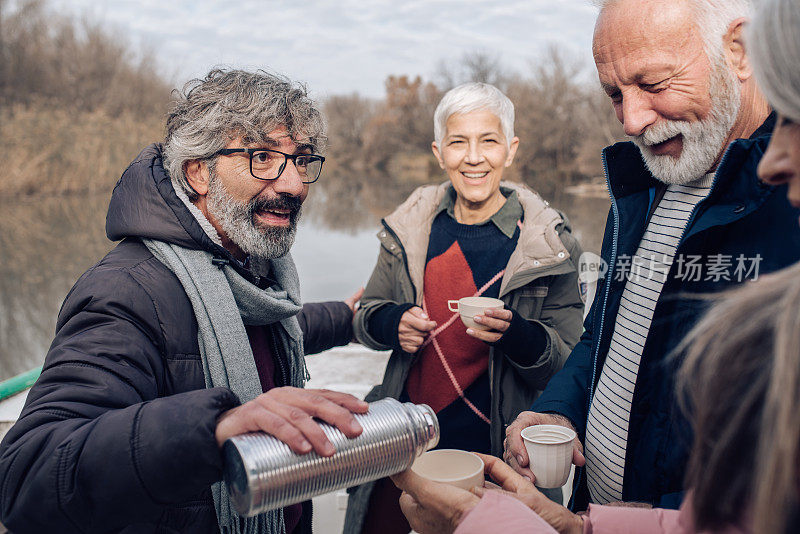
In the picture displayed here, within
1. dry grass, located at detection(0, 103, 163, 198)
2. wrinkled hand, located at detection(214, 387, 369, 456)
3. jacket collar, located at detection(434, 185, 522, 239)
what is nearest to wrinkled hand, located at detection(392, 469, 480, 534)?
wrinkled hand, located at detection(214, 387, 369, 456)

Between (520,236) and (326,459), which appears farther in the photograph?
(520,236)

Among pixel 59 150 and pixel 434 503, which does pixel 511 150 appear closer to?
pixel 434 503

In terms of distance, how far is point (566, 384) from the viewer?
1896mm

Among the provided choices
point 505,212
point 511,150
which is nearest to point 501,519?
→ point 505,212

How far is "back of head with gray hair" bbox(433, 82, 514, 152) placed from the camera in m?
2.55

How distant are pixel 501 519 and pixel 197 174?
1.48 m

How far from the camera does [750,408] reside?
0.60 metres

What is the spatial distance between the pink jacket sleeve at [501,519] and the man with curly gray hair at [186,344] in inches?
11.0

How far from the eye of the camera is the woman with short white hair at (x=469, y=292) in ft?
7.76

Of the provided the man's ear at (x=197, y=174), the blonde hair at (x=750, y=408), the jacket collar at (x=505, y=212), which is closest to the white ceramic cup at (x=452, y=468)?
the blonde hair at (x=750, y=408)

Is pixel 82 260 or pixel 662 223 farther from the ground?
pixel 662 223

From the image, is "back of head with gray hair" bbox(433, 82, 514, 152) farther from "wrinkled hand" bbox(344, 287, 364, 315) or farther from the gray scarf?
the gray scarf

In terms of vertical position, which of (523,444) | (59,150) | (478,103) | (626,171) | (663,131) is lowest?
(523,444)

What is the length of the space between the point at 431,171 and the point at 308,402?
39070 mm
